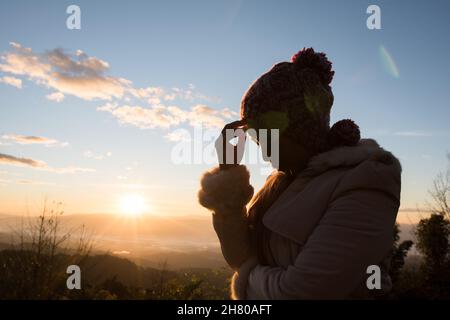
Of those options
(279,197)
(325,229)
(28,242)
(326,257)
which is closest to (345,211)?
(325,229)

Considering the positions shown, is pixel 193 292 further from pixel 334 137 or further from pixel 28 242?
pixel 334 137

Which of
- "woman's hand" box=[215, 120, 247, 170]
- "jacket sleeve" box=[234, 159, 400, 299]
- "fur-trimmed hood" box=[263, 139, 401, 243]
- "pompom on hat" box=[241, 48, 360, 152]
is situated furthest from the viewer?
"woman's hand" box=[215, 120, 247, 170]

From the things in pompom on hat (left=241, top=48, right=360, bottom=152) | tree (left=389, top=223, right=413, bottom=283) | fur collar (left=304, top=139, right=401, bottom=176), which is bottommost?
tree (left=389, top=223, right=413, bottom=283)

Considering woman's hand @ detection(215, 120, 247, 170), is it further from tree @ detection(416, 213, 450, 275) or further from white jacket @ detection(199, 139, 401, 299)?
tree @ detection(416, 213, 450, 275)

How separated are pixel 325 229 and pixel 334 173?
0.33 m

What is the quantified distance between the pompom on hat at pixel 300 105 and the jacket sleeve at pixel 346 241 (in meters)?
0.39

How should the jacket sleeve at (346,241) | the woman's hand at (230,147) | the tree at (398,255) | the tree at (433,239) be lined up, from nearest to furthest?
the jacket sleeve at (346,241)
the woman's hand at (230,147)
the tree at (398,255)
the tree at (433,239)

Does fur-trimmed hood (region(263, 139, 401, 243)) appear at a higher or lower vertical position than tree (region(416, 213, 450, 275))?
higher

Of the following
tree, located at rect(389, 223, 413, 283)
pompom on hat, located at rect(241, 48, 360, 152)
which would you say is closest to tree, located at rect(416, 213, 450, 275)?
tree, located at rect(389, 223, 413, 283)

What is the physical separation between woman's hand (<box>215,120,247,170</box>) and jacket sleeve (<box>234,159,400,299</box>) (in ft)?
1.99

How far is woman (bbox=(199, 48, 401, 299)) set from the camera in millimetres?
1581

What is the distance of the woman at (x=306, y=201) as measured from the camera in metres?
1.58

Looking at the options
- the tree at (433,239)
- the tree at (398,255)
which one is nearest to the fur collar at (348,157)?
the tree at (398,255)

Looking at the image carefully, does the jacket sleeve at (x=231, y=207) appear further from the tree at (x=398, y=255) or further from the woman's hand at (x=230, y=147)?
the tree at (x=398, y=255)
